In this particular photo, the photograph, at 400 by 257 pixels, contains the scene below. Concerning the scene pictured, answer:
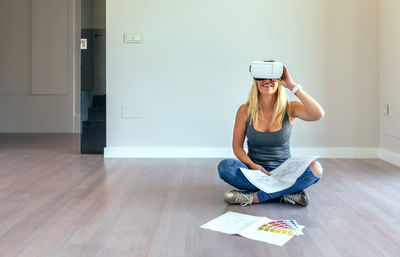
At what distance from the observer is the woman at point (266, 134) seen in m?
2.27

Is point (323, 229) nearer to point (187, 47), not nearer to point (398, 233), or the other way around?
point (398, 233)

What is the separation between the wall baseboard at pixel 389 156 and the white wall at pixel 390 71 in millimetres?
33

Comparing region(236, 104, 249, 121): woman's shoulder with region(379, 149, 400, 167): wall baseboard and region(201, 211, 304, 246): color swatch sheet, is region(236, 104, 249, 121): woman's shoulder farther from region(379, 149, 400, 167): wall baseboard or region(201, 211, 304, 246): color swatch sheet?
region(379, 149, 400, 167): wall baseboard

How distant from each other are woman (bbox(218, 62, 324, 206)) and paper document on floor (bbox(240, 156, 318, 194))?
0.05 m

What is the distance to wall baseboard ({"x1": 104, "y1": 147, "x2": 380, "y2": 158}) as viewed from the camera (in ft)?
13.2

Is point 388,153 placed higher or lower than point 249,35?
lower

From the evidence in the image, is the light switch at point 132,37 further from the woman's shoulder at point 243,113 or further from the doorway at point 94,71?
the woman's shoulder at point 243,113

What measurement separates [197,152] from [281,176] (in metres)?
1.84

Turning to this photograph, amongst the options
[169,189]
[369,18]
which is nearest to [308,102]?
[169,189]

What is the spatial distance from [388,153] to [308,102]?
195 centimetres

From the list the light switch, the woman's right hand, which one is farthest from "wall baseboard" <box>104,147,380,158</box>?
the woman's right hand

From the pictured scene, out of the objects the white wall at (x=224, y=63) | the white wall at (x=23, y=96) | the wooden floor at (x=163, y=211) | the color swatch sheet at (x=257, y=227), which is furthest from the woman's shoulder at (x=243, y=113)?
the white wall at (x=23, y=96)

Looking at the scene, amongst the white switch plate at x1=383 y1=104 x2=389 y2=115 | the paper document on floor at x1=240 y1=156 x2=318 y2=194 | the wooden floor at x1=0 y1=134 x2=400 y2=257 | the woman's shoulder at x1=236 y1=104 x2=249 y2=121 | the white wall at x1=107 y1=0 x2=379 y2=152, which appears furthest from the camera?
the white wall at x1=107 y1=0 x2=379 y2=152

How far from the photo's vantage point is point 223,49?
13.1 ft
